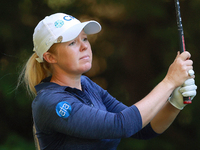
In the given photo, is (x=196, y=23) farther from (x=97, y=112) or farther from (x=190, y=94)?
(x=97, y=112)

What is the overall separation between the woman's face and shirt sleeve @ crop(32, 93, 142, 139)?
229 mm

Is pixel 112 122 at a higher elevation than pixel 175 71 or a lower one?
lower

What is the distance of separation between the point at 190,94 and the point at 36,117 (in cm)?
83

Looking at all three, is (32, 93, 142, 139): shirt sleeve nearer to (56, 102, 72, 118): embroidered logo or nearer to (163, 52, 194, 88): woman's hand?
(56, 102, 72, 118): embroidered logo

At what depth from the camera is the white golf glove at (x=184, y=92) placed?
1.40 metres

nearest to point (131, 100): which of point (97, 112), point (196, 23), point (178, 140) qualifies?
point (178, 140)

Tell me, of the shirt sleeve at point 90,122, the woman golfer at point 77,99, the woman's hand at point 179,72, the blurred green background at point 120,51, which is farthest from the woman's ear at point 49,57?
the blurred green background at point 120,51

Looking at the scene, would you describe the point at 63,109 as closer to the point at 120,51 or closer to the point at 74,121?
the point at 74,121

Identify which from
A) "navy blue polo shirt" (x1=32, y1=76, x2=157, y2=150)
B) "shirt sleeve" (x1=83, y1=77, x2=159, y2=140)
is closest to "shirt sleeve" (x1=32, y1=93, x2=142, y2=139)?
"navy blue polo shirt" (x1=32, y1=76, x2=157, y2=150)

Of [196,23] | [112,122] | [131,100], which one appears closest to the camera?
[112,122]

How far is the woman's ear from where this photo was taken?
150 centimetres

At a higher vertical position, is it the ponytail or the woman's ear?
the woman's ear

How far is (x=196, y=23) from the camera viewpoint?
2.53 m

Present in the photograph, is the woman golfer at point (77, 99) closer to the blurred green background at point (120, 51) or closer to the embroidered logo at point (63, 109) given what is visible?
the embroidered logo at point (63, 109)
